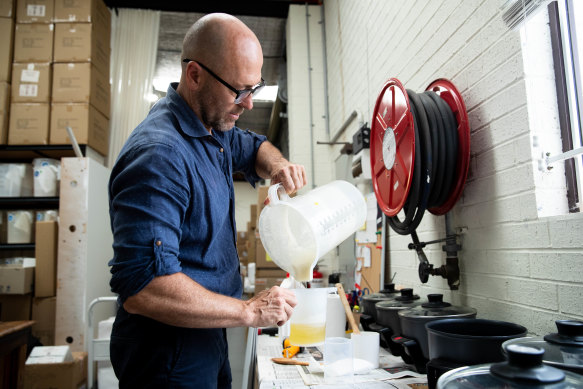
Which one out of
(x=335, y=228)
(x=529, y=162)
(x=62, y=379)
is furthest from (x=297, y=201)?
(x=62, y=379)

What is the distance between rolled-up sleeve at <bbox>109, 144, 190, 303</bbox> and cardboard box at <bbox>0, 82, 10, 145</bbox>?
11.6 feet

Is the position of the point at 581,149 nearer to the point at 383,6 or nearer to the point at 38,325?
the point at 383,6

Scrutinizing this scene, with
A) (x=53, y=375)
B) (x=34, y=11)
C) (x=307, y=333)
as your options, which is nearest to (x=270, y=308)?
(x=307, y=333)

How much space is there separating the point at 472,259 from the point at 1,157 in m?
4.61

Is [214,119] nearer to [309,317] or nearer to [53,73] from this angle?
[309,317]

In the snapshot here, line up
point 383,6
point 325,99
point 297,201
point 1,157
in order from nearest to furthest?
point 297,201 → point 383,6 → point 1,157 → point 325,99

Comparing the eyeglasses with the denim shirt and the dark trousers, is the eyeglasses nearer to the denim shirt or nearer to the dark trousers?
the denim shirt

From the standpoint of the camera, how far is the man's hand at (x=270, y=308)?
0.99m

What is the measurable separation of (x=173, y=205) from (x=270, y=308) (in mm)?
372

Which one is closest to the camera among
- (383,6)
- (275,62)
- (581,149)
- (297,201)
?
(581,149)

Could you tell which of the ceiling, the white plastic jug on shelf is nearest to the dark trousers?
the white plastic jug on shelf

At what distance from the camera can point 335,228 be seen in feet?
4.07

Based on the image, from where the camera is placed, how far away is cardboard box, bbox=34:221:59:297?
3.36 m

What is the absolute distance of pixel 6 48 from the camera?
3723mm
